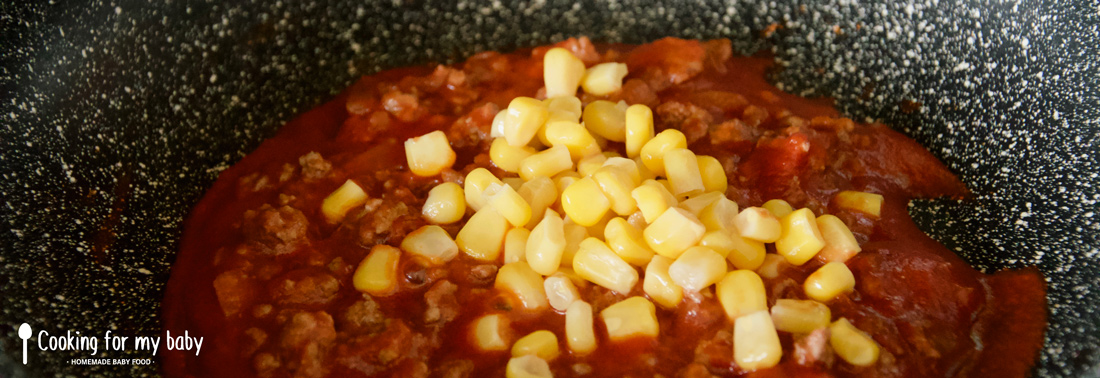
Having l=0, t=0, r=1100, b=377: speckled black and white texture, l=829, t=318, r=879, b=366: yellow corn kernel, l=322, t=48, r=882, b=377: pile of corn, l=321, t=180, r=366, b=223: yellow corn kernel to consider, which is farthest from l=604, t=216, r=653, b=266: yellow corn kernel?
l=0, t=0, r=1100, b=377: speckled black and white texture

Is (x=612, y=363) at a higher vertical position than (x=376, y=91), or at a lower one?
lower

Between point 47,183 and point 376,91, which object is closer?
point 47,183

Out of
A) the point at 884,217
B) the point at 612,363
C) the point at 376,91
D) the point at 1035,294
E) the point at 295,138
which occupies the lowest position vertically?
the point at 612,363

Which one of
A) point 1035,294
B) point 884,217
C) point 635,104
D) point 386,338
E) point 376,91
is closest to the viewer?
point 386,338

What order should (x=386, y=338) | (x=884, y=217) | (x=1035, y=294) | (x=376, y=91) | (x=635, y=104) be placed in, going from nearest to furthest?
1. (x=386, y=338)
2. (x=1035, y=294)
3. (x=884, y=217)
4. (x=635, y=104)
5. (x=376, y=91)


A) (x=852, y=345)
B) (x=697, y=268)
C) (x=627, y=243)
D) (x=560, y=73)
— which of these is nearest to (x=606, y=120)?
(x=560, y=73)

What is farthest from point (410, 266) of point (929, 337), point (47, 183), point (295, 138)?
point (929, 337)

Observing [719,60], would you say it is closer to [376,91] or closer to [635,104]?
[635,104]
